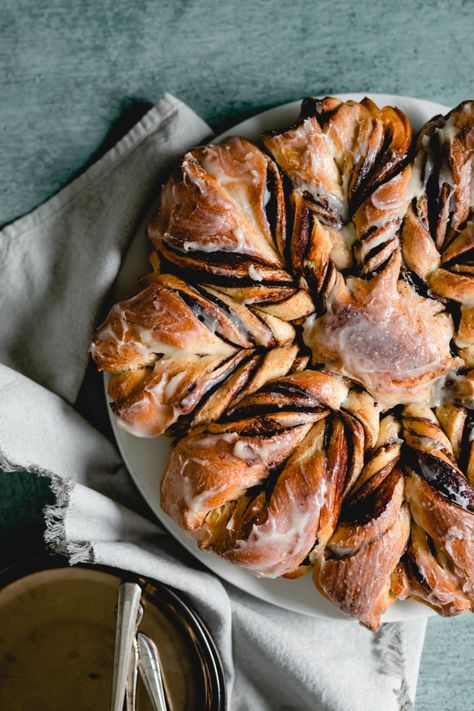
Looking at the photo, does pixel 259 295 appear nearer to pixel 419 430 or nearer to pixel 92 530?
pixel 419 430

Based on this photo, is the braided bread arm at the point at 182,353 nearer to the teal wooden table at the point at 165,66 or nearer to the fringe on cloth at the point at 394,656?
the teal wooden table at the point at 165,66

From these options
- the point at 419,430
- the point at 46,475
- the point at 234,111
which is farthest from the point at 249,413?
the point at 234,111

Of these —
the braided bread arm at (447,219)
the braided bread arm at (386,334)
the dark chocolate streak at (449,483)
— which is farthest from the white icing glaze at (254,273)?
the dark chocolate streak at (449,483)

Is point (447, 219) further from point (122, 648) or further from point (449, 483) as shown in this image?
point (122, 648)

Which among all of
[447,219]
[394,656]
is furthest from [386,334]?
[394,656]

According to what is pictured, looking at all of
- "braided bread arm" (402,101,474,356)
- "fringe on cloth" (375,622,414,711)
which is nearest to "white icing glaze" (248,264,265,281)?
"braided bread arm" (402,101,474,356)

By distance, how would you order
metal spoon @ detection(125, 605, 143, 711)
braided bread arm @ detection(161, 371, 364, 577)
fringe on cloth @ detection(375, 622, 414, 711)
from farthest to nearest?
fringe on cloth @ detection(375, 622, 414, 711) < metal spoon @ detection(125, 605, 143, 711) < braided bread arm @ detection(161, 371, 364, 577)

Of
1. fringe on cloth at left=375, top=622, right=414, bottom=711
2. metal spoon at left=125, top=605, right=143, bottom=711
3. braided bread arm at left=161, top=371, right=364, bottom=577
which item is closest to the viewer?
braided bread arm at left=161, top=371, right=364, bottom=577

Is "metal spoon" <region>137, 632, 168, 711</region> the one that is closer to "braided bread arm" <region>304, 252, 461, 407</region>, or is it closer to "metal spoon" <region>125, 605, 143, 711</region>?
"metal spoon" <region>125, 605, 143, 711</region>
